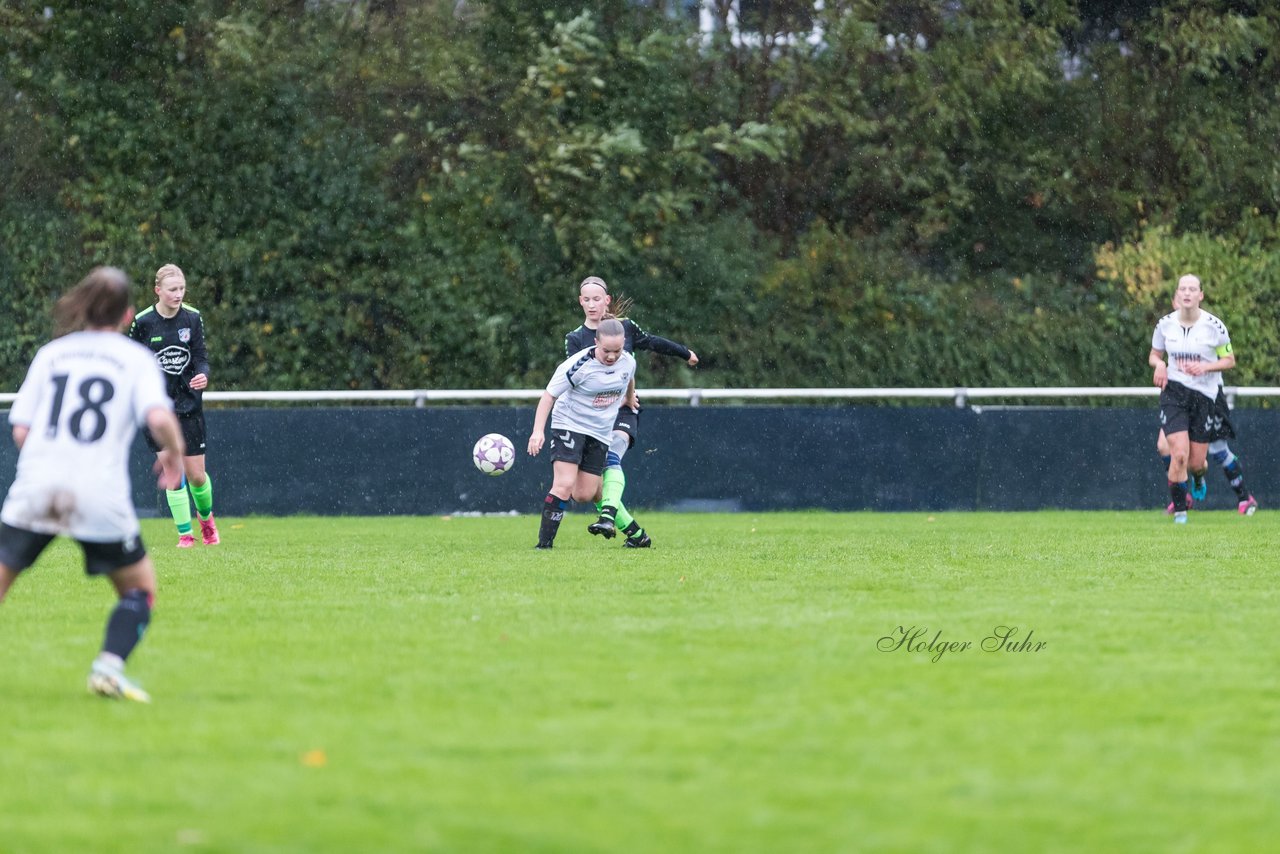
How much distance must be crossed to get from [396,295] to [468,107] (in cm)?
264

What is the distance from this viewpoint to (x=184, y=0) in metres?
22.6

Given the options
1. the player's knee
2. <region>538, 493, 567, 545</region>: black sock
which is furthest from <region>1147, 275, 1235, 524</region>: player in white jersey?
the player's knee

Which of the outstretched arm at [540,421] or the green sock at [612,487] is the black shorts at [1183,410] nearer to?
the green sock at [612,487]

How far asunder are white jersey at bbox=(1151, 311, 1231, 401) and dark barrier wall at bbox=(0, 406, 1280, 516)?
2753 mm

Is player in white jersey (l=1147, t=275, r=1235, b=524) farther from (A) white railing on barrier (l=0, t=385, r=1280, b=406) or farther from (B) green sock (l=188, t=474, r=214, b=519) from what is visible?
(B) green sock (l=188, t=474, r=214, b=519)

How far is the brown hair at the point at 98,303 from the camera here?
6566mm

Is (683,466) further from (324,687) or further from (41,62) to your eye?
(324,687)

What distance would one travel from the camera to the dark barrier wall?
18.6 meters

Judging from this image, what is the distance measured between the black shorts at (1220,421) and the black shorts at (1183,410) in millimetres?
116

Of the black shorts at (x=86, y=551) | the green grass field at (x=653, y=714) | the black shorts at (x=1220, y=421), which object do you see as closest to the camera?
the green grass field at (x=653, y=714)

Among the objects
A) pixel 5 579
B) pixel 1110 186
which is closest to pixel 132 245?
pixel 1110 186

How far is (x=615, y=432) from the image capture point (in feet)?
44.9

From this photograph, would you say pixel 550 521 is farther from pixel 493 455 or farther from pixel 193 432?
pixel 193 432

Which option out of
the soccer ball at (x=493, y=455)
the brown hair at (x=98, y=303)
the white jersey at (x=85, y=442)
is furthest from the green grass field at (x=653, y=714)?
the soccer ball at (x=493, y=455)
